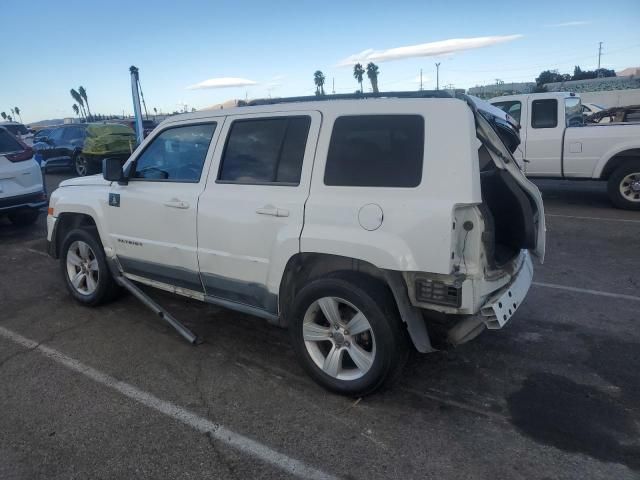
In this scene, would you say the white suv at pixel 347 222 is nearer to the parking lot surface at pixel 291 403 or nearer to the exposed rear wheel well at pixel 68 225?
the parking lot surface at pixel 291 403

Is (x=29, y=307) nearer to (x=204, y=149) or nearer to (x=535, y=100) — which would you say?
(x=204, y=149)

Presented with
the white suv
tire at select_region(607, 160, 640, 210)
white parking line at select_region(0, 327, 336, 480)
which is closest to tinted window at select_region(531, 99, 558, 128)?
tire at select_region(607, 160, 640, 210)

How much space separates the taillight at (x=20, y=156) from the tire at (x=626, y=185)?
32.2 feet

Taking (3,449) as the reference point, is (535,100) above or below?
above

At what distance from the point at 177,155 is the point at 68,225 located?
1836mm

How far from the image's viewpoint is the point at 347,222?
304cm

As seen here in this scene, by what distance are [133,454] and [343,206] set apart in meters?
1.85

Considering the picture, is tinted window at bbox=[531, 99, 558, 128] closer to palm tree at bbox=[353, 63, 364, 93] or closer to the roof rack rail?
the roof rack rail

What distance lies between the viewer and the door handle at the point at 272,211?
331 cm

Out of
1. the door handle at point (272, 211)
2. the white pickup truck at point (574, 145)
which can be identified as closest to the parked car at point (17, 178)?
the door handle at point (272, 211)

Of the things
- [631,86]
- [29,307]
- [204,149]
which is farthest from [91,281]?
[631,86]

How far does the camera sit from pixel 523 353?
378 centimetres

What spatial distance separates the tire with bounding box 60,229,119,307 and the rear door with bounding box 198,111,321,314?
4.73 feet

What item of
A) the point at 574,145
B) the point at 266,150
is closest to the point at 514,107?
the point at 574,145
